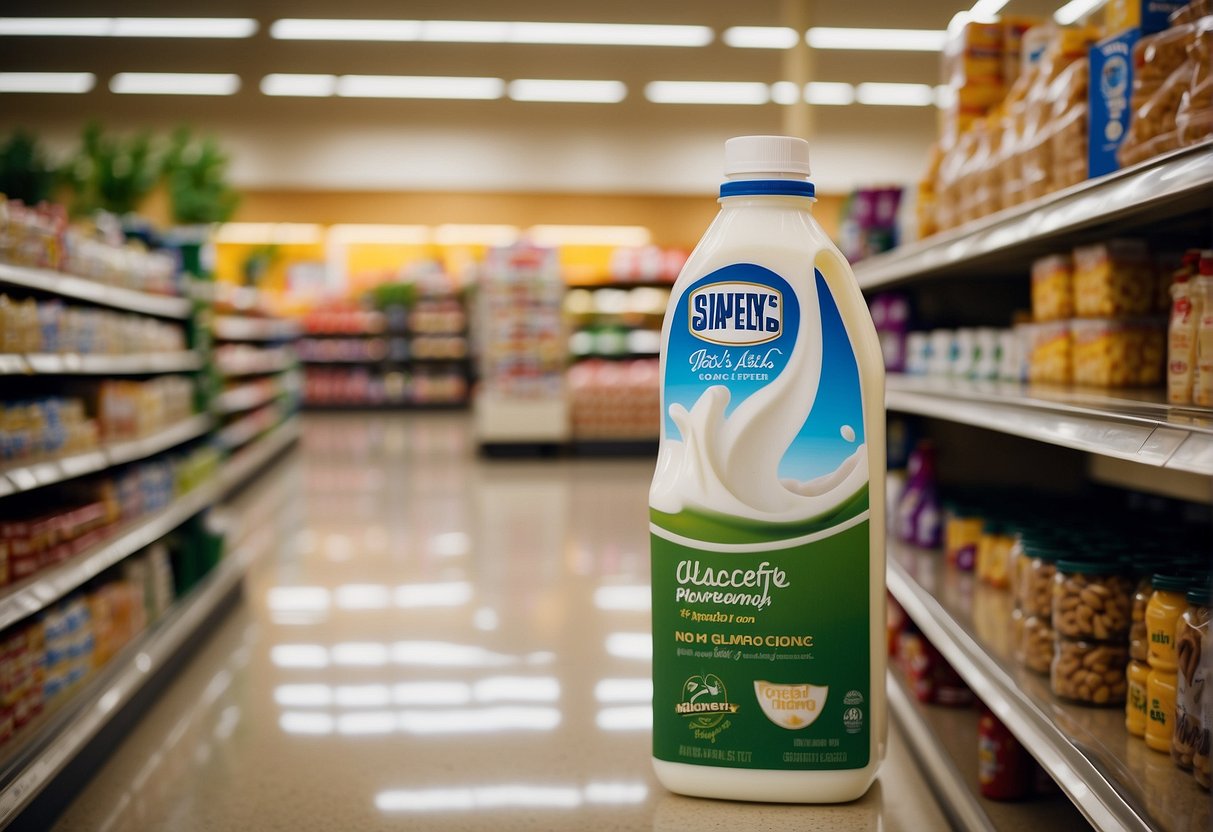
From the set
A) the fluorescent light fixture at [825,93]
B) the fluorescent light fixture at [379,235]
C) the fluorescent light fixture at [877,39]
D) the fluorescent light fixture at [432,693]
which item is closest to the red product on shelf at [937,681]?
the fluorescent light fixture at [432,693]

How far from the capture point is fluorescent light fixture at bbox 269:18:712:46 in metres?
9.13

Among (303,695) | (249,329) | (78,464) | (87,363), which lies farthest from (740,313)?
(249,329)

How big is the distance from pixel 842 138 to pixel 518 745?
12.6 m

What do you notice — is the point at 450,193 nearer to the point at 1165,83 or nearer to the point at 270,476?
the point at 270,476

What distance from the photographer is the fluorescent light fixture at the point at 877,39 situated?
9.22 m

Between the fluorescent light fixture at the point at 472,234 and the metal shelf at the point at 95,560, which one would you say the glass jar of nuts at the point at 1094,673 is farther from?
the fluorescent light fixture at the point at 472,234

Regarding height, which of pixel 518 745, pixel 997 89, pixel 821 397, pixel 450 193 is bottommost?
pixel 518 745

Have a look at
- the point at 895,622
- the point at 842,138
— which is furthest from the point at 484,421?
the point at 842,138

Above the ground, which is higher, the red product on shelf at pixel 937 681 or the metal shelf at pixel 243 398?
the metal shelf at pixel 243 398

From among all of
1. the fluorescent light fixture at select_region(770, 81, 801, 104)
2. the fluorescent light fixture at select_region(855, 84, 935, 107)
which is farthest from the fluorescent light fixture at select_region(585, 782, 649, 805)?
the fluorescent light fixture at select_region(855, 84, 935, 107)

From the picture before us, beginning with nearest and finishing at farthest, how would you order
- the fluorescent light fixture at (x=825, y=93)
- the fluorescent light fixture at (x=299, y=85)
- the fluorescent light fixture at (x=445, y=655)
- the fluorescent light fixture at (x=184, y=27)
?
the fluorescent light fixture at (x=445, y=655) → the fluorescent light fixture at (x=184, y=27) → the fluorescent light fixture at (x=299, y=85) → the fluorescent light fixture at (x=825, y=93)

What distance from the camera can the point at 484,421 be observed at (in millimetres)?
9141

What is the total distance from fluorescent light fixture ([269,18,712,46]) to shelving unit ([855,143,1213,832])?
22.5ft

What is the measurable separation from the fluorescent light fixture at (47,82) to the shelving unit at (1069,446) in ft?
33.5
